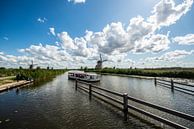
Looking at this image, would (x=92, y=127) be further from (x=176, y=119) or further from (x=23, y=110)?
(x=23, y=110)

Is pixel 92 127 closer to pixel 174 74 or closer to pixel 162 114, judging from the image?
pixel 162 114

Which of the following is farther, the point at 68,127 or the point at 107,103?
the point at 107,103

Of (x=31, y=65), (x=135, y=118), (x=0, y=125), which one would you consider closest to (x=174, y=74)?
(x=135, y=118)

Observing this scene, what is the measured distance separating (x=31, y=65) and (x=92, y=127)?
10300 cm

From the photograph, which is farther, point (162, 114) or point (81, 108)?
point (81, 108)

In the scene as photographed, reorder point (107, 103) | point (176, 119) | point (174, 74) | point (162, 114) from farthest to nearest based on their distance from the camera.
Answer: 1. point (174, 74)
2. point (107, 103)
3. point (162, 114)
4. point (176, 119)

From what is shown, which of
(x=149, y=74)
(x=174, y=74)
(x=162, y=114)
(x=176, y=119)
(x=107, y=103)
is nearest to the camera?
(x=176, y=119)

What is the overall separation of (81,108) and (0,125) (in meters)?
5.79

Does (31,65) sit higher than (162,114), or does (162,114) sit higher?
(31,65)

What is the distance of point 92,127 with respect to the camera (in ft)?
31.1

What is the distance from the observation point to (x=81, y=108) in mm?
13742

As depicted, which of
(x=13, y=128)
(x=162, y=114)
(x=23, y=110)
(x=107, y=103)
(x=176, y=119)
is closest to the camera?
A: (x=13, y=128)

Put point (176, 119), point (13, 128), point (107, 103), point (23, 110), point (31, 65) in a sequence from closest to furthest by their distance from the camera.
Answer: point (13, 128), point (176, 119), point (23, 110), point (107, 103), point (31, 65)

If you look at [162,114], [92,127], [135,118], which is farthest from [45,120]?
[162,114]
